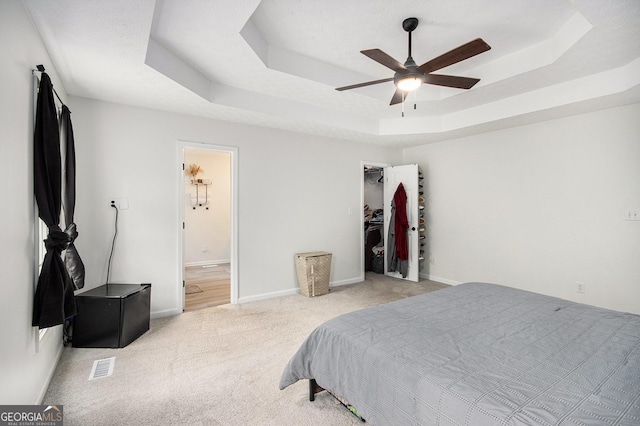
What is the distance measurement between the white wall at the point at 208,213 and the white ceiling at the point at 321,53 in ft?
10.3

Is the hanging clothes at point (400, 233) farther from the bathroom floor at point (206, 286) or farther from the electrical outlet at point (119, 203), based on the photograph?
the electrical outlet at point (119, 203)

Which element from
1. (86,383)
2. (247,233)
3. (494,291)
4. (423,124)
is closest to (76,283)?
→ (86,383)

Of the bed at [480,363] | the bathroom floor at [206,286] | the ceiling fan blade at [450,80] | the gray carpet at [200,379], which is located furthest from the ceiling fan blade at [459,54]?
the bathroom floor at [206,286]

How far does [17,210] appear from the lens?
63.6 inches

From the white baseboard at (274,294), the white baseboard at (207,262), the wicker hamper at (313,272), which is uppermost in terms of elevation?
the wicker hamper at (313,272)

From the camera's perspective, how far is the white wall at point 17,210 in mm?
1444

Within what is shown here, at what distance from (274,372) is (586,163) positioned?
3891 millimetres

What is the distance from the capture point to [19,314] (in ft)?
5.30

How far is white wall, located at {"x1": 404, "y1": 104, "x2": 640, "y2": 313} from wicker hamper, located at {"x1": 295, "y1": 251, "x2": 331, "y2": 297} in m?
1.95

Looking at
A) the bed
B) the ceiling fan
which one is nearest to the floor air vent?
the bed

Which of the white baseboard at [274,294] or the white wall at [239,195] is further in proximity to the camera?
the white baseboard at [274,294]

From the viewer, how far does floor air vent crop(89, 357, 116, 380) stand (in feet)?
7.27

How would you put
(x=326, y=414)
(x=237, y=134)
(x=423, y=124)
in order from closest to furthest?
(x=326, y=414), (x=237, y=134), (x=423, y=124)

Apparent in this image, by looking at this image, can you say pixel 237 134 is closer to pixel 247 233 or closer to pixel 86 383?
pixel 247 233
